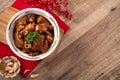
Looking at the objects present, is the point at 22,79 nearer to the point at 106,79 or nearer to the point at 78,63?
the point at 78,63

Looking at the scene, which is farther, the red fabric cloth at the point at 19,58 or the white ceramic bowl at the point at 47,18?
the red fabric cloth at the point at 19,58

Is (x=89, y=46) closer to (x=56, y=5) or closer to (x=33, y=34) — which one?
(x=56, y=5)

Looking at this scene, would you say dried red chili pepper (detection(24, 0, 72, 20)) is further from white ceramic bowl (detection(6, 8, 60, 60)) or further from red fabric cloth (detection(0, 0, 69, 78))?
white ceramic bowl (detection(6, 8, 60, 60))

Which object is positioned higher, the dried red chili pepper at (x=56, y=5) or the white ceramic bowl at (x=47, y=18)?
the dried red chili pepper at (x=56, y=5)

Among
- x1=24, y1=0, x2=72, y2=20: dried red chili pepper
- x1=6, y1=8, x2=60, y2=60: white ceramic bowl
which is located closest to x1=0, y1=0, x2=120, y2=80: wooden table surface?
x1=24, y1=0, x2=72, y2=20: dried red chili pepper

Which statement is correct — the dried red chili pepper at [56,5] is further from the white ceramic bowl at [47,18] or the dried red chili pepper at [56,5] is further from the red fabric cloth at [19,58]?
the white ceramic bowl at [47,18]

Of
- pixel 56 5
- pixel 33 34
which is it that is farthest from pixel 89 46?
pixel 33 34

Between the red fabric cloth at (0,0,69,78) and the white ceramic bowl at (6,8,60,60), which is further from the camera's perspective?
the red fabric cloth at (0,0,69,78)

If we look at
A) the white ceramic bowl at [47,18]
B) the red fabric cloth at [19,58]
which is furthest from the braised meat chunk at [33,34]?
the red fabric cloth at [19,58]

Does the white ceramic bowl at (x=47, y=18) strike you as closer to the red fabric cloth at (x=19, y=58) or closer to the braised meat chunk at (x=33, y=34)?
the braised meat chunk at (x=33, y=34)
